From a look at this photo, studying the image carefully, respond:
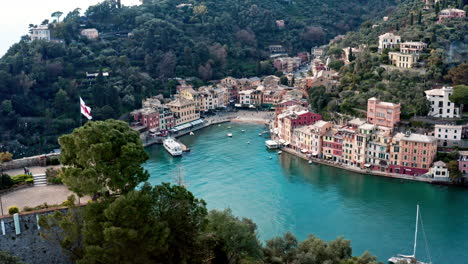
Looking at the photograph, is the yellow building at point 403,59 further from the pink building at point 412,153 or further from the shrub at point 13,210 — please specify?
the shrub at point 13,210

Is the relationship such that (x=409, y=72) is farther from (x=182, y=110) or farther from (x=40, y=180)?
(x=40, y=180)

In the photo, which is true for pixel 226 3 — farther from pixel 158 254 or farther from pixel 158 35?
pixel 158 254

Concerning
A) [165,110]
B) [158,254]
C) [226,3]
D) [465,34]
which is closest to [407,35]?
[465,34]

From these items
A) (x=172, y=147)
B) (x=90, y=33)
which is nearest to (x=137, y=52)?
(x=90, y=33)

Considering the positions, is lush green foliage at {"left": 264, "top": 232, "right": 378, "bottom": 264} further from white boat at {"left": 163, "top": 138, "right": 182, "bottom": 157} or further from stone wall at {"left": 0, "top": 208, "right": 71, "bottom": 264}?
white boat at {"left": 163, "top": 138, "right": 182, "bottom": 157}

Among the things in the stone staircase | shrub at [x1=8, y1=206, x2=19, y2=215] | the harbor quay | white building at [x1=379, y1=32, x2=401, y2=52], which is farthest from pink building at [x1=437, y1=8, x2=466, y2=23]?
shrub at [x1=8, y1=206, x2=19, y2=215]
